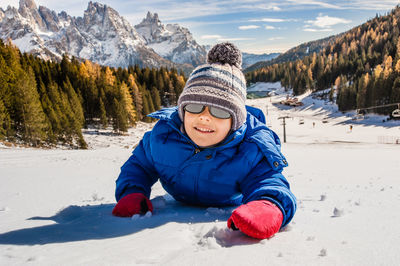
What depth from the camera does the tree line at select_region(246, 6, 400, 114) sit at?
57381mm

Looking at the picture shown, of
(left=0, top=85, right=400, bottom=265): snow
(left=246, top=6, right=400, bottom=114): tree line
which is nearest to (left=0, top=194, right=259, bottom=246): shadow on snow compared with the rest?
(left=0, top=85, right=400, bottom=265): snow

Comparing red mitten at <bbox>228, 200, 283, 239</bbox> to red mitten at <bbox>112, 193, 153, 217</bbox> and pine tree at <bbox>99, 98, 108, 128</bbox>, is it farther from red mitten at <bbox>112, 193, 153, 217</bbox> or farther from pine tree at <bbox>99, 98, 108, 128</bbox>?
pine tree at <bbox>99, 98, 108, 128</bbox>

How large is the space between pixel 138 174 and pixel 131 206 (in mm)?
498

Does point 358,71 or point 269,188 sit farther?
point 358,71

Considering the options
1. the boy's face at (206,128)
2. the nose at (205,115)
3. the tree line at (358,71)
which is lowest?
the boy's face at (206,128)

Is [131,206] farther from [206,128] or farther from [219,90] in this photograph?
[219,90]

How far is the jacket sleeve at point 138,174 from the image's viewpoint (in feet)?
8.07

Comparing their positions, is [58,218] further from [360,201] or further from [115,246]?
[360,201]

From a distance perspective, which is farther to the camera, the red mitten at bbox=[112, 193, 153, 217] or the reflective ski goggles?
the reflective ski goggles

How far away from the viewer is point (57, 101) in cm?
3275

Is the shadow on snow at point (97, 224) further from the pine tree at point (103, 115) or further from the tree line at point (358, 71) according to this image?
the tree line at point (358, 71)

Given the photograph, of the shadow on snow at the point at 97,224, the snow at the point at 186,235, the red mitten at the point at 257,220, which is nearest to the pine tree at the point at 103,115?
the snow at the point at 186,235

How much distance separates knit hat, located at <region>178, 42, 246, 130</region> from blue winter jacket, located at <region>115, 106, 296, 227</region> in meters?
0.20

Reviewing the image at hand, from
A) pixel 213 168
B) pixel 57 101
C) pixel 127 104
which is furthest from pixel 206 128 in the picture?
pixel 127 104
